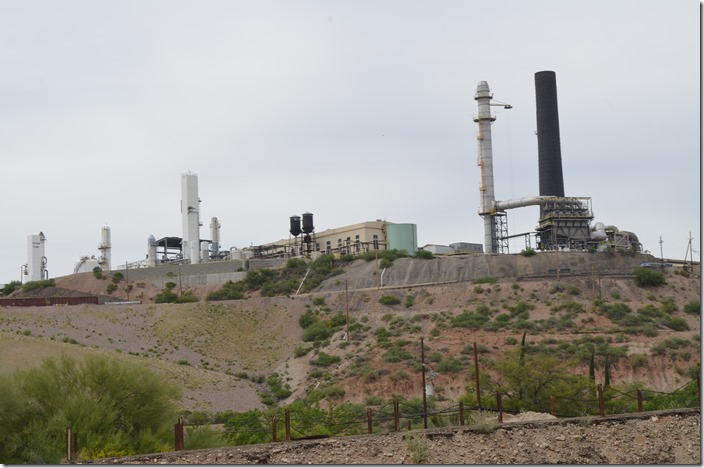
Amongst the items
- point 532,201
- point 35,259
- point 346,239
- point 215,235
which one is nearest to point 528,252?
point 532,201

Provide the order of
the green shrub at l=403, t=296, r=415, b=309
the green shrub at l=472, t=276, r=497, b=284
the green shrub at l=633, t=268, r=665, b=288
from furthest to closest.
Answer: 1. the green shrub at l=472, t=276, r=497, b=284
2. the green shrub at l=633, t=268, r=665, b=288
3. the green shrub at l=403, t=296, r=415, b=309

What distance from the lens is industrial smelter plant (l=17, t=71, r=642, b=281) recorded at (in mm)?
88062

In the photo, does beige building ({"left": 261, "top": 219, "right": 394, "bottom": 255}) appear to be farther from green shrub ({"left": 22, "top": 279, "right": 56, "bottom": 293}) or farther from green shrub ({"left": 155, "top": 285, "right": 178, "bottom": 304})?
green shrub ({"left": 22, "top": 279, "right": 56, "bottom": 293})

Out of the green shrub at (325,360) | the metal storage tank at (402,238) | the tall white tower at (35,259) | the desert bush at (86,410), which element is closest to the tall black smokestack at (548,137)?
the metal storage tank at (402,238)

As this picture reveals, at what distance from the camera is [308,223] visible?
101 m

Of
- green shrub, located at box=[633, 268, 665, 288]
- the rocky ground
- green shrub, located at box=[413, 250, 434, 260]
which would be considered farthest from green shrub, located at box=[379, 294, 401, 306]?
the rocky ground

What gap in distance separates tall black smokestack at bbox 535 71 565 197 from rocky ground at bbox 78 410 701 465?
2420 inches

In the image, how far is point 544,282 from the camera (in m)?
80.9

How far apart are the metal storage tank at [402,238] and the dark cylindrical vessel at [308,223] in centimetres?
796

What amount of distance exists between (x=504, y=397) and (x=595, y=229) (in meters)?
50.0

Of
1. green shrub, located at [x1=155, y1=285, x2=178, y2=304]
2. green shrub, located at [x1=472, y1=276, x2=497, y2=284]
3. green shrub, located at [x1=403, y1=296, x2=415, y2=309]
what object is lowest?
green shrub, located at [x1=403, y1=296, x2=415, y2=309]

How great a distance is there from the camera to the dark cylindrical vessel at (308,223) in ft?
331

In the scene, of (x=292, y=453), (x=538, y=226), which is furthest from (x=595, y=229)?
→ (x=292, y=453)

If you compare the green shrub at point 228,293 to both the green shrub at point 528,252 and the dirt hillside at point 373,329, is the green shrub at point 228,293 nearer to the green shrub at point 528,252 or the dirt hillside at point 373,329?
the dirt hillside at point 373,329
